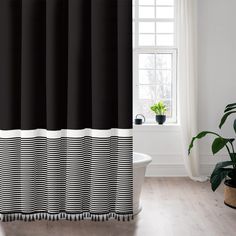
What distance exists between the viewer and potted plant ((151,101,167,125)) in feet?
14.1

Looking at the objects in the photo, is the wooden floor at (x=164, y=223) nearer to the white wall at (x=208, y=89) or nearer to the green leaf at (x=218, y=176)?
the green leaf at (x=218, y=176)

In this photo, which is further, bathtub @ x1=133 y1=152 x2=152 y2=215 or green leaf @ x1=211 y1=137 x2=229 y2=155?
green leaf @ x1=211 y1=137 x2=229 y2=155

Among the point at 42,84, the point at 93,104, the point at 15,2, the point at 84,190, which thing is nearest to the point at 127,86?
the point at 93,104

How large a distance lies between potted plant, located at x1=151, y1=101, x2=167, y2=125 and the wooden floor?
1071 mm

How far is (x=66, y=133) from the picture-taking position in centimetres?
251

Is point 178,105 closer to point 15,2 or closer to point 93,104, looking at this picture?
point 93,104

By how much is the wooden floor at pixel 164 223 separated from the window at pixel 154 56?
4.61 ft

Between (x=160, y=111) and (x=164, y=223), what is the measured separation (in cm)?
184

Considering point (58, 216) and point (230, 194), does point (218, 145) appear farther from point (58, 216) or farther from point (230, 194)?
point (58, 216)

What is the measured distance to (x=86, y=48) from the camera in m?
2.44

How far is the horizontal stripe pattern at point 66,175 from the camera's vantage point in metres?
2.45

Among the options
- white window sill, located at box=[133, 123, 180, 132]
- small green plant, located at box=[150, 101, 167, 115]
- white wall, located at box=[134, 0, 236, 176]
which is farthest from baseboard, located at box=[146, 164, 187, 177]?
small green plant, located at box=[150, 101, 167, 115]

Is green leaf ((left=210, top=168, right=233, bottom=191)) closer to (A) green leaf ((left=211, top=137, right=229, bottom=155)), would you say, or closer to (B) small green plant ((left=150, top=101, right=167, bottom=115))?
(A) green leaf ((left=211, top=137, right=229, bottom=155))

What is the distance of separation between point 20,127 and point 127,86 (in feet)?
2.74
